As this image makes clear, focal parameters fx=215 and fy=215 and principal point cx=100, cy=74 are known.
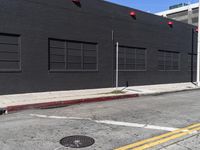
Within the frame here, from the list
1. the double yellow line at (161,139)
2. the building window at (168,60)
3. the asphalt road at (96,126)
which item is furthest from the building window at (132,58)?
the double yellow line at (161,139)

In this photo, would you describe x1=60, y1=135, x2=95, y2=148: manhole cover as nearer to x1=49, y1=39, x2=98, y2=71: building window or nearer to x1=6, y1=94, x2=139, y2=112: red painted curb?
x1=6, y1=94, x2=139, y2=112: red painted curb

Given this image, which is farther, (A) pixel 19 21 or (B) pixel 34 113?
(A) pixel 19 21

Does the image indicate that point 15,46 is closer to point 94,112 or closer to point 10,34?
point 10,34

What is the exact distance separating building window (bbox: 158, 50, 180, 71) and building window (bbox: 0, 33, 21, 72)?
13.0m

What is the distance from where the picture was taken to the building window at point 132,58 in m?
16.8

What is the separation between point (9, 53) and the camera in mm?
11273

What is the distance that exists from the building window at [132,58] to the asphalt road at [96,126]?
839 cm

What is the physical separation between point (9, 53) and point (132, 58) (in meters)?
9.75

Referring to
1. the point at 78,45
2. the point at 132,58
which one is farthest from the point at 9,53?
the point at 132,58

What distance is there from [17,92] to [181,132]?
8.83 metres

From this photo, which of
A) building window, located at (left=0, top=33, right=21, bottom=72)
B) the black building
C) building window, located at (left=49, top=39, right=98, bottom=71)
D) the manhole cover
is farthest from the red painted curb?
the manhole cover

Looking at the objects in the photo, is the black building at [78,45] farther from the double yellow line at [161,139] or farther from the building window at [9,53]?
the double yellow line at [161,139]

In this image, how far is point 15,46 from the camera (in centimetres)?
1147

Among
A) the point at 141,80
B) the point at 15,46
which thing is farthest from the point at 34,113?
the point at 141,80
